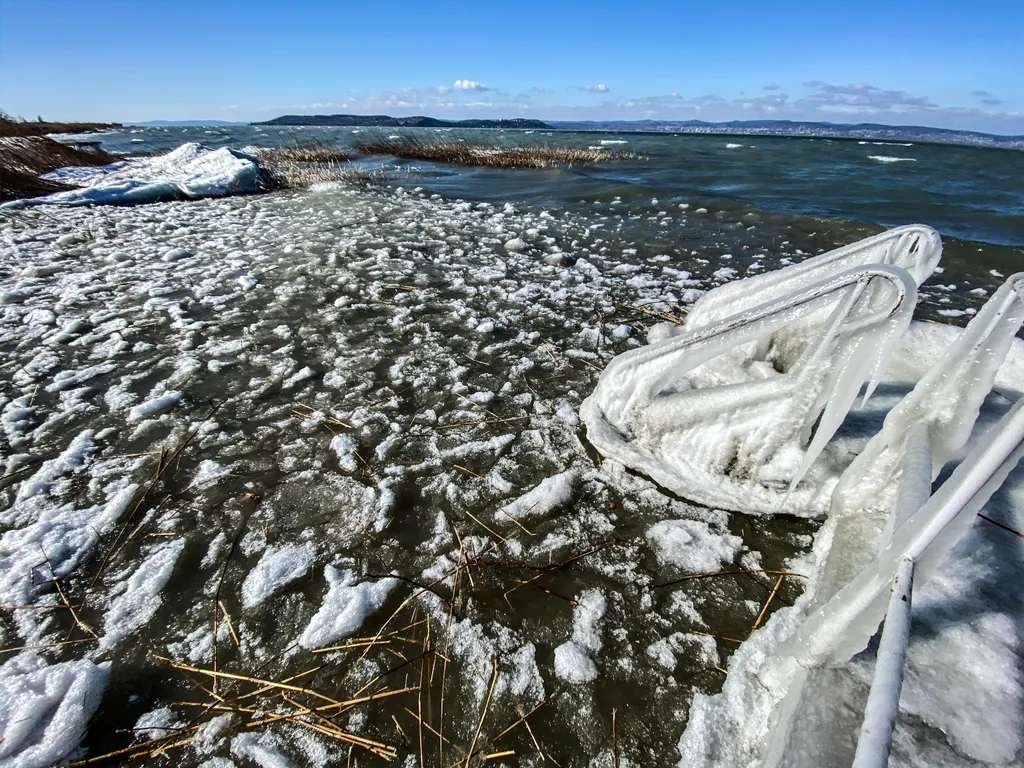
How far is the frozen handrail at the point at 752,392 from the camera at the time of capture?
180 cm

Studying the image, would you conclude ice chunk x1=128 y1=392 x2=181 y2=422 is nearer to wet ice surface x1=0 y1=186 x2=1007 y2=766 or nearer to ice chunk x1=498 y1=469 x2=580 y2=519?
wet ice surface x1=0 y1=186 x2=1007 y2=766

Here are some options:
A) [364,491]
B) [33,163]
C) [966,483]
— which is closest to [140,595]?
[364,491]

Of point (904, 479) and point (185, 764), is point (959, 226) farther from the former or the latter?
point (185, 764)

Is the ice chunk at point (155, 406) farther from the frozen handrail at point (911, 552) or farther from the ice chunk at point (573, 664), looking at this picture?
the frozen handrail at point (911, 552)

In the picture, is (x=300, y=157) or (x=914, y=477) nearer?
(x=914, y=477)

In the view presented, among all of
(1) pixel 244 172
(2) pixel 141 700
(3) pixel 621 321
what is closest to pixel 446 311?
(3) pixel 621 321

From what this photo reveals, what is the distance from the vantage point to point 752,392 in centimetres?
226

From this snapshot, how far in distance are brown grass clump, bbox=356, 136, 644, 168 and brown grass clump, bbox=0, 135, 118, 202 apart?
10.3 m

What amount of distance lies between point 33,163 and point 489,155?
13.8 m

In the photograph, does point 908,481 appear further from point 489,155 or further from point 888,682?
point 489,155

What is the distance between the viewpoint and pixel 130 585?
2.03 metres

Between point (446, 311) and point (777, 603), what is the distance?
3713 millimetres

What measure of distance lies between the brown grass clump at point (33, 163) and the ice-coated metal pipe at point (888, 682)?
14354mm

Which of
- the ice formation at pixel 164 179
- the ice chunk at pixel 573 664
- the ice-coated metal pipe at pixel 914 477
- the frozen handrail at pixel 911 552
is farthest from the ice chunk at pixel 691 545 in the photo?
the ice formation at pixel 164 179
